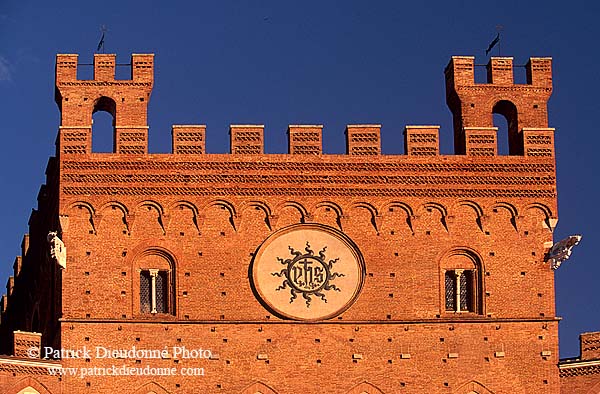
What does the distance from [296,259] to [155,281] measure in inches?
136

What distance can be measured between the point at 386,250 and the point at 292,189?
108 inches

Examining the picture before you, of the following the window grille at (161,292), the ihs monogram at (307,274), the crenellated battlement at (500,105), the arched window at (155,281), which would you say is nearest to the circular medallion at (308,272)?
the ihs monogram at (307,274)

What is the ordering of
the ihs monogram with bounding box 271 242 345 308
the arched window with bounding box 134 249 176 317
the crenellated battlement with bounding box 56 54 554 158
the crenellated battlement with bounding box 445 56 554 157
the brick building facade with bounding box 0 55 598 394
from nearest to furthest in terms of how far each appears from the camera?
1. the brick building facade with bounding box 0 55 598 394
2. the arched window with bounding box 134 249 176 317
3. the ihs monogram with bounding box 271 242 345 308
4. the crenellated battlement with bounding box 56 54 554 158
5. the crenellated battlement with bounding box 445 56 554 157

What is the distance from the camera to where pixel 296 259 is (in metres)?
51.2

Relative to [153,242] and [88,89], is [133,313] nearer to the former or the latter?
[153,242]

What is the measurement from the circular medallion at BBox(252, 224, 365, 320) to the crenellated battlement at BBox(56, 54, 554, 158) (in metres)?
2.19

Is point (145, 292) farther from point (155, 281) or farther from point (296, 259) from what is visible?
point (296, 259)

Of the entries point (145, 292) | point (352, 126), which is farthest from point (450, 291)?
point (145, 292)

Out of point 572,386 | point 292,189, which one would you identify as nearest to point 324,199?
point 292,189

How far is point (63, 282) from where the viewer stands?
50.6 meters

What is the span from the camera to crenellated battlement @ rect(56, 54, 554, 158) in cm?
5191

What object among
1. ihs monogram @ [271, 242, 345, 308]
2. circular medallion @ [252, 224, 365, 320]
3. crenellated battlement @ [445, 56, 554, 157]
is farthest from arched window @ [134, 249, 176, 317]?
crenellated battlement @ [445, 56, 554, 157]

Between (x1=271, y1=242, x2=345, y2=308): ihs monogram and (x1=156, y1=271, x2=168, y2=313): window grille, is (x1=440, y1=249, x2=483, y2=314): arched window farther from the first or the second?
(x1=156, y1=271, x2=168, y2=313): window grille

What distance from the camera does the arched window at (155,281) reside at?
50.8 metres
